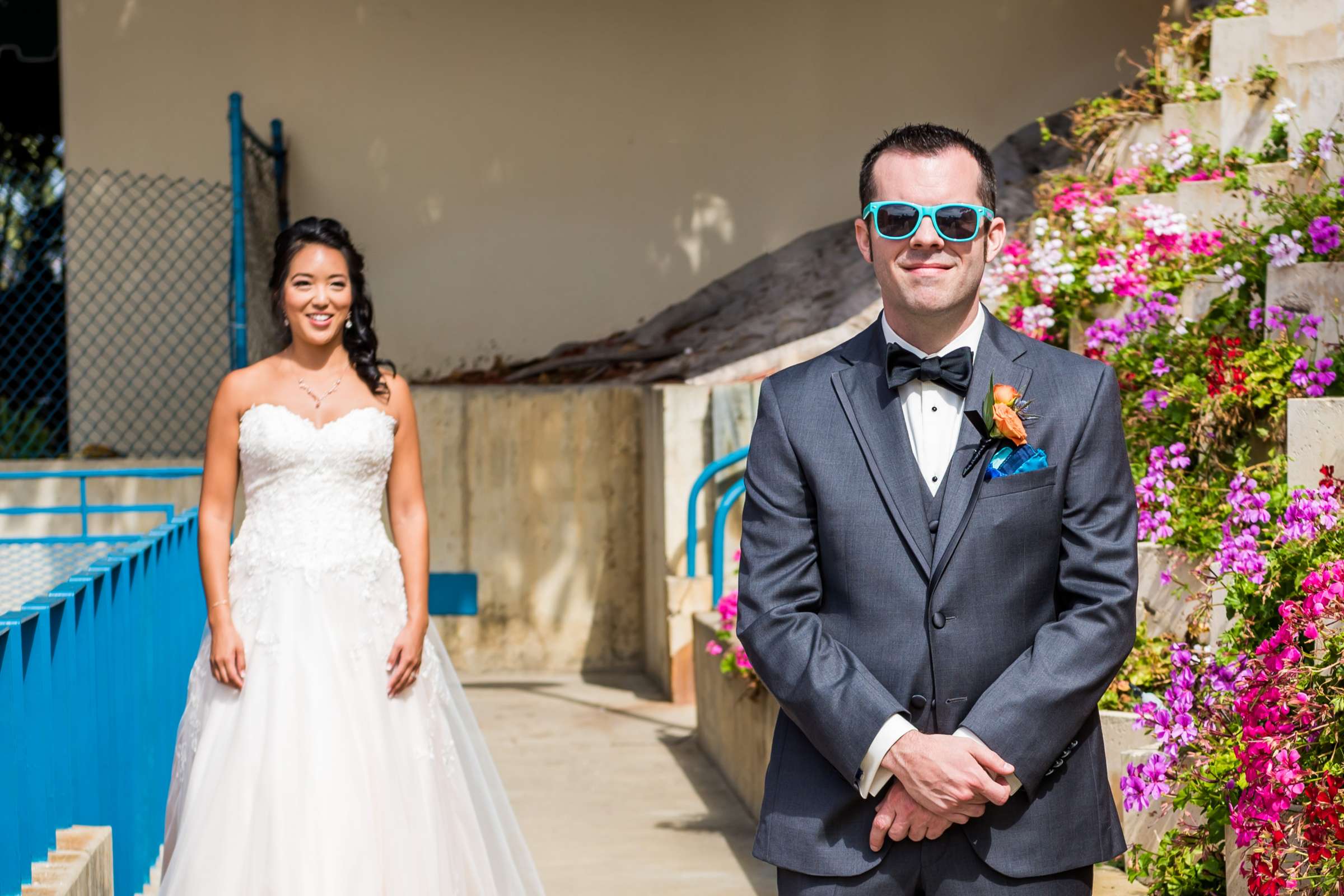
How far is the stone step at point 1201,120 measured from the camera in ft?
19.6

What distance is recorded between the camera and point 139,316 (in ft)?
30.1

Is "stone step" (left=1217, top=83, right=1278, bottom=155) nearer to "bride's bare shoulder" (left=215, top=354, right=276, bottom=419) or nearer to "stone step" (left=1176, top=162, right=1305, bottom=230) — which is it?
"stone step" (left=1176, top=162, right=1305, bottom=230)

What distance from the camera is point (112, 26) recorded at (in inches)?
364

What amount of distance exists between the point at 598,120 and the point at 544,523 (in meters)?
3.20

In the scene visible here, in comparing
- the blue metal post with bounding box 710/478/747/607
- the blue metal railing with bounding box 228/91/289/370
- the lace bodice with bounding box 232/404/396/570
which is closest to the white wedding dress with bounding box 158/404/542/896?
the lace bodice with bounding box 232/404/396/570

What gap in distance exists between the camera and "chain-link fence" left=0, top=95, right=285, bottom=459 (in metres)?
9.09

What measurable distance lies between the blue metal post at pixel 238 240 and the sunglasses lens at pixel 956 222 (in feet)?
21.2

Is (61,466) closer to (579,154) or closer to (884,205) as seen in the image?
(579,154)

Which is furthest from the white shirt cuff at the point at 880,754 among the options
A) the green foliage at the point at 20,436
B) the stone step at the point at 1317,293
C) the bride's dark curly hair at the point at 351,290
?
the green foliage at the point at 20,436

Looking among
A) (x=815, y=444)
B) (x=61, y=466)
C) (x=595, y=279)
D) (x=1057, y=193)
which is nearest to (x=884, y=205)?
(x=815, y=444)

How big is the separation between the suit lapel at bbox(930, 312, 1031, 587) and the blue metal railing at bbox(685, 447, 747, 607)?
13.2 feet

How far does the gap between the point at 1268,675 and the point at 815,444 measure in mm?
1301

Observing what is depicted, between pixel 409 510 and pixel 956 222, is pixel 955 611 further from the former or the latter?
pixel 409 510

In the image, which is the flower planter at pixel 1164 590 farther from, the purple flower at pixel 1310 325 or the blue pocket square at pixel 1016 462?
the blue pocket square at pixel 1016 462
